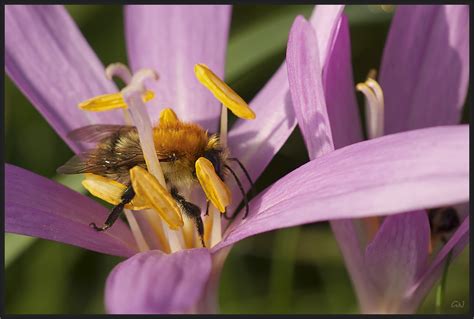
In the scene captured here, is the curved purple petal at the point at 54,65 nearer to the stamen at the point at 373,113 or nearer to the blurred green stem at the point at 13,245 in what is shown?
the blurred green stem at the point at 13,245

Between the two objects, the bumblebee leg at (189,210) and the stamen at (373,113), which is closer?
the bumblebee leg at (189,210)

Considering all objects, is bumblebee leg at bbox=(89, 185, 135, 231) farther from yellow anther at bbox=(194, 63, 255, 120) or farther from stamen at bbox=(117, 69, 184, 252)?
yellow anther at bbox=(194, 63, 255, 120)

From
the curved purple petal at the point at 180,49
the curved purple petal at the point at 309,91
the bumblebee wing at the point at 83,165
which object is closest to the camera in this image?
the curved purple petal at the point at 309,91

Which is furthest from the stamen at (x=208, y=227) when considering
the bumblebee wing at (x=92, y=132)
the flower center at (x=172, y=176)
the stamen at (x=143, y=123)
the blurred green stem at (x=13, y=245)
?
the blurred green stem at (x=13, y=245)

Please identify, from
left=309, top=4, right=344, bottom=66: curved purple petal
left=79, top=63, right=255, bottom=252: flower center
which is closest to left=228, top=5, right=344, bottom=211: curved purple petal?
left=309, top=4, right=344, bottom=66: curved purple petal

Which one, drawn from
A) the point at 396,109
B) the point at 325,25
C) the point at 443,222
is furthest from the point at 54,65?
the point at 443,222

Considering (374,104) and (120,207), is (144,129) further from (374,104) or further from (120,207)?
(374,104)
